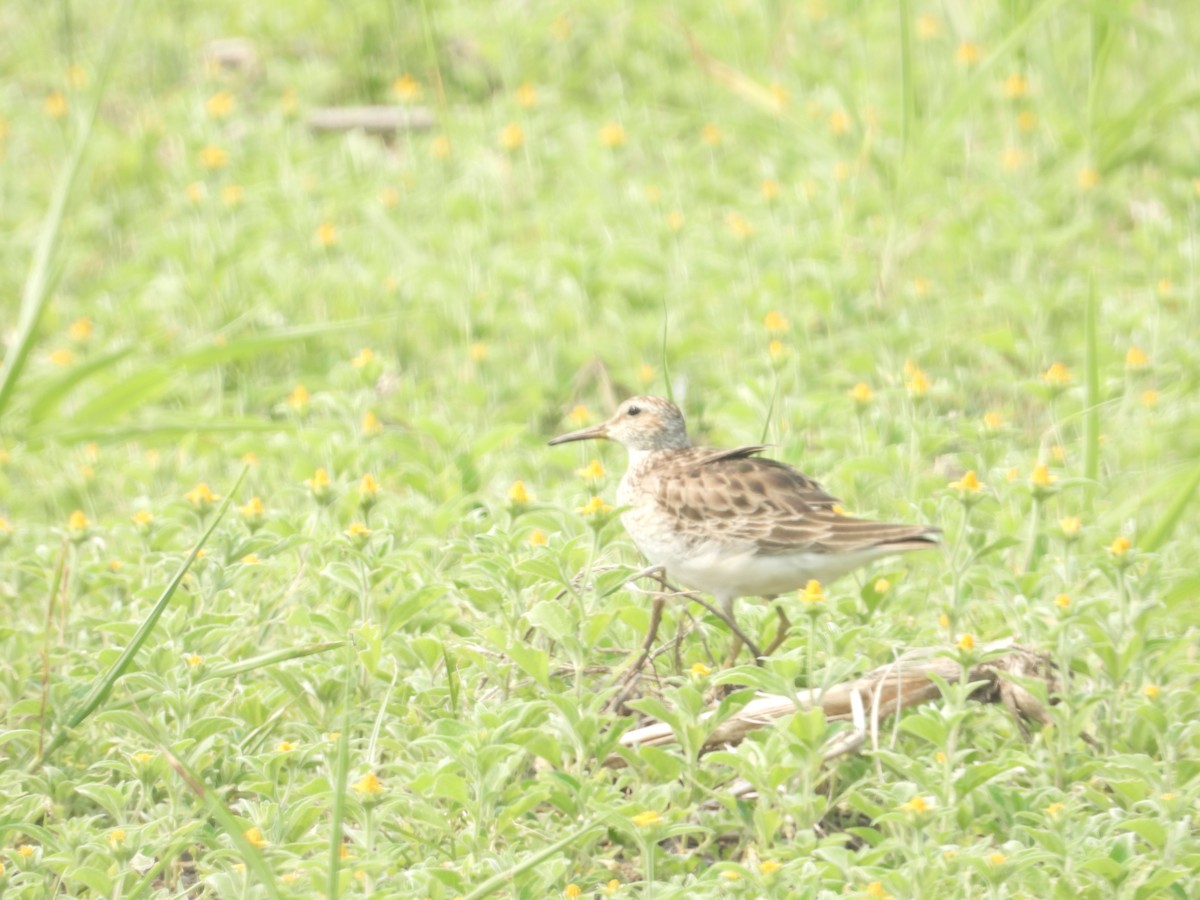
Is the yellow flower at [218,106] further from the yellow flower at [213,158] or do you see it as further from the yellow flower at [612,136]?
the yellow flower at [612,136]

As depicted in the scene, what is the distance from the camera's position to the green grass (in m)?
4.93

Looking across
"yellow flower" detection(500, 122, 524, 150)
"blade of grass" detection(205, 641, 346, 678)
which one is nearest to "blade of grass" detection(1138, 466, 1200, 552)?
"blade of grass" detection(205, 641, 346, 678)

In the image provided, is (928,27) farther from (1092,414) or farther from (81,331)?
(81,331)

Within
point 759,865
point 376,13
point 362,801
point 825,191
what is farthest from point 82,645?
point 376,13

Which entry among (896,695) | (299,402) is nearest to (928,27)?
(299,402)

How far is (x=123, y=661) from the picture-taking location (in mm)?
4938

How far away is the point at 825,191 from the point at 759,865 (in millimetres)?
5719

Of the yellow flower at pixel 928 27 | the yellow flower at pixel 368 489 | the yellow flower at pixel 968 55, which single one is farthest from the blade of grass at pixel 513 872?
the yellow flower at pixel 928 27

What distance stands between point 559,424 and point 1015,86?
3.64 meters

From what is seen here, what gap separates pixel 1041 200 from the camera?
31.0 feet

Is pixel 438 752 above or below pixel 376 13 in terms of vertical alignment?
below

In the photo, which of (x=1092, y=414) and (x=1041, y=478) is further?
(x=1092, y=414)

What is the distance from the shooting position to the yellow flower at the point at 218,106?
1025cm

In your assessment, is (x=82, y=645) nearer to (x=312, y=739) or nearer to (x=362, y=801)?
(x=312, y=739)
